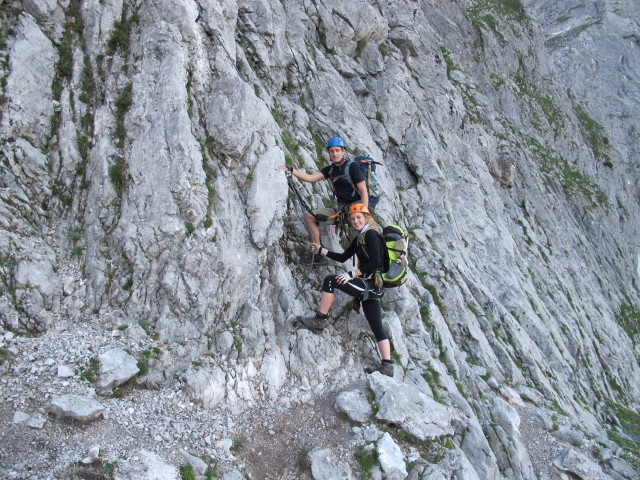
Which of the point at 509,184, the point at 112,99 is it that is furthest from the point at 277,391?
the point at 509,184

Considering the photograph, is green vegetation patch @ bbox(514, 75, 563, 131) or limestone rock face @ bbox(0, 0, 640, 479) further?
green vegetation patch @ bbox(514, 75, 563, 131)

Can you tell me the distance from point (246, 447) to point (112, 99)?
337 inches

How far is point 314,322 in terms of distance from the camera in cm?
971

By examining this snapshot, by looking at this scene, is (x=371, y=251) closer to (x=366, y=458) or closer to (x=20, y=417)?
(x=366, y=458)

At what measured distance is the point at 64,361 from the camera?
747cm

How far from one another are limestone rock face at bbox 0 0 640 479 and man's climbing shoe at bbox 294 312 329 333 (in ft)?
0.71

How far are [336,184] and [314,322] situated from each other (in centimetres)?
396

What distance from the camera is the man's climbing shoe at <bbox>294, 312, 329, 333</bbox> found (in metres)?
9.66

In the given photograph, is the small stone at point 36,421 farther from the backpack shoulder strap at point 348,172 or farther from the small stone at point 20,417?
the backpack shoulder strap at point 348,172

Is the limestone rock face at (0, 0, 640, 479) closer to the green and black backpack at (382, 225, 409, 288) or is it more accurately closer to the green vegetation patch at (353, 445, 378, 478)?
the green vegetation patch at (353, 445, 378, 478)

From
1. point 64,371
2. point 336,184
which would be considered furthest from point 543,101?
point 64,371

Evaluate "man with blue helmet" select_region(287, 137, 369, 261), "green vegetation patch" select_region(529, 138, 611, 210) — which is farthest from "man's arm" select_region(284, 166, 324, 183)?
"green vegetation patch" select_region(529, 138, 611, 210)

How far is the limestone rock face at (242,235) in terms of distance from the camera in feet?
28.0

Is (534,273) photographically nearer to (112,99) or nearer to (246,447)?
(246,447)
